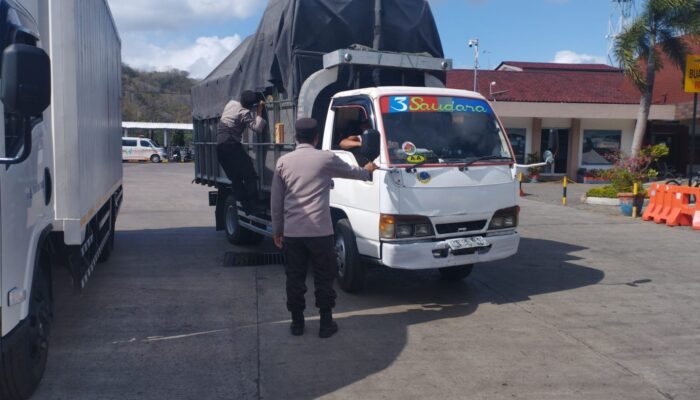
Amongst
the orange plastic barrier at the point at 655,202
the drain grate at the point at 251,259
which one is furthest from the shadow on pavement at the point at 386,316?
the orange plastic barrier at the point at 655,202

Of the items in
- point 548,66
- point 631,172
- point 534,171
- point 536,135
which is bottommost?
point 534,171

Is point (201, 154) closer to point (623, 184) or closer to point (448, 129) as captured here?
point (448, 129)

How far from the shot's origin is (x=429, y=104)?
7.04 metres

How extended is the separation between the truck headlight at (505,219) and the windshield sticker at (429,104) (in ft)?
3.95

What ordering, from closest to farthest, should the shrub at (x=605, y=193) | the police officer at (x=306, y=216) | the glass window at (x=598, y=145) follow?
the police officer at (x=306, y=216)
the shrub at (x=605, y=193)
the glass window at (x=598, y=145)

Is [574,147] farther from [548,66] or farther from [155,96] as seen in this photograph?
[155,96]

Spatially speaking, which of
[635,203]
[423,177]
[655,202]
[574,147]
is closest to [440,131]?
[423,177]

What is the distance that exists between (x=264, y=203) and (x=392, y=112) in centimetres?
289

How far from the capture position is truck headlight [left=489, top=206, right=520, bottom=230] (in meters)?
6.98

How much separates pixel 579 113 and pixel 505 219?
76.8 feet

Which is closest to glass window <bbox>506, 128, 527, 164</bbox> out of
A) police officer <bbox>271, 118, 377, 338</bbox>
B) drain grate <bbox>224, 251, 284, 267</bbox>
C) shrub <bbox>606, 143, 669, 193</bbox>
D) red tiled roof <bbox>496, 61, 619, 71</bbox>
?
red tiled roof <bbox>496, 61, 619, 71</bbox>

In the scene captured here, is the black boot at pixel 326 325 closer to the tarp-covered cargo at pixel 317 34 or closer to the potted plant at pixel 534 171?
the tarp-covered cargo at pixel 317 34

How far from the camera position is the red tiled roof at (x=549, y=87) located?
29.9m

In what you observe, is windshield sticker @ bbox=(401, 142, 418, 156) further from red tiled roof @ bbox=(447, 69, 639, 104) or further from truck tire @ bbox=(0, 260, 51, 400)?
red tiled roof @ bbox=(447, 69, 639, 104)
